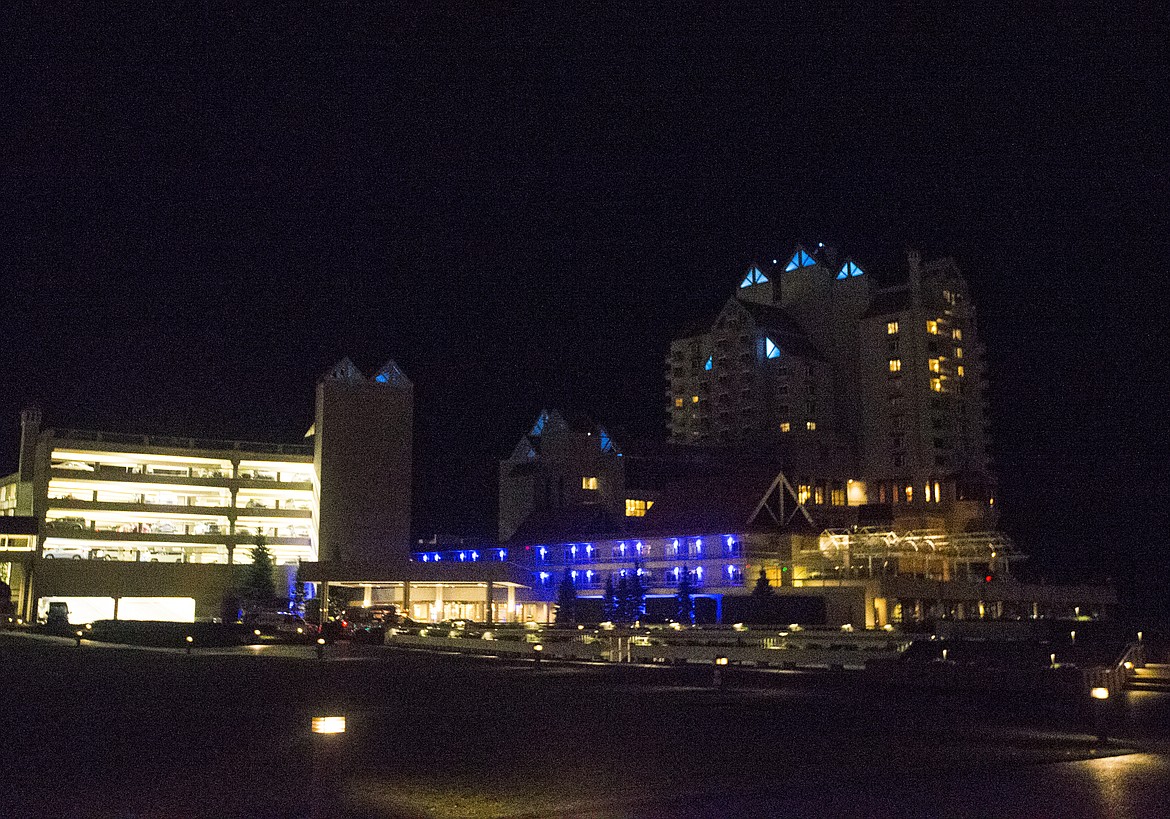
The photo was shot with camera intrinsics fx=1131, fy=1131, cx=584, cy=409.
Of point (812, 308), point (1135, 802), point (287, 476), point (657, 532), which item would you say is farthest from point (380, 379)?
point (1135, 802)

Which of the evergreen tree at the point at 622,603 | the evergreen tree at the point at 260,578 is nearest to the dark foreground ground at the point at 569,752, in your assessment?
the evergreen tree at the point at 622,603

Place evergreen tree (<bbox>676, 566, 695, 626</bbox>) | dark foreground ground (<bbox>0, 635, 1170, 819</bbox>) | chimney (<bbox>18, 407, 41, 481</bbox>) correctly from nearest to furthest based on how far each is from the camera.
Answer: dark foreground ground (<bbox>0, 635, 1170, 819</bbox>) < evergreen tree (<bbox>676, 566, 695, 626</bbox>) < chimney (<bbox>18, 407, 41, 481</bbox>)

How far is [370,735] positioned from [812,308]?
12693cm

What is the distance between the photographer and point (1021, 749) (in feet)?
57.6

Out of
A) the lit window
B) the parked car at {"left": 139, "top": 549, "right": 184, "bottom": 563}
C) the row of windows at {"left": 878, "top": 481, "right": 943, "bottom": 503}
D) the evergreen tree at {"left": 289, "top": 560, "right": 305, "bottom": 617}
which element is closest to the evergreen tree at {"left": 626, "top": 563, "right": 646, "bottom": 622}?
the lit window

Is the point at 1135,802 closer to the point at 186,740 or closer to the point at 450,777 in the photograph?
the point at 450,777

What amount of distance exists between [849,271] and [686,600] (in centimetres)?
6737

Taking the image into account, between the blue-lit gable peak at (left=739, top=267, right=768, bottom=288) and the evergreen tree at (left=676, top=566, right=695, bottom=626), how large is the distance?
72.1 m

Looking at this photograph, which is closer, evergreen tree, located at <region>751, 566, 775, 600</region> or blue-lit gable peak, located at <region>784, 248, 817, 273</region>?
evergreen tree, located at <region>751, 566, 775, 600</region>

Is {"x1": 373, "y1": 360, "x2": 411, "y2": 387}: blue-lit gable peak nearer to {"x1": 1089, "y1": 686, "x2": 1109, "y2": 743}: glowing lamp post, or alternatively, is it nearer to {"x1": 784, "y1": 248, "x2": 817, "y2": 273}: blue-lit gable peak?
{"x1": 784, "y1": 248, "x2": 817, "y2": 273}: blue-lit gable peak

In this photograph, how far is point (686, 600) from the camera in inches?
3246

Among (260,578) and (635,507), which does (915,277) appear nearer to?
(635,507)

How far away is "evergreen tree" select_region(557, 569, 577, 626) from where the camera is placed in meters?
87.4

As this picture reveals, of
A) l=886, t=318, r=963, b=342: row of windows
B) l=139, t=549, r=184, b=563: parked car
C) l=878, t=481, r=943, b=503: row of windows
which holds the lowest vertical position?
l=139, t=549, r=184, b=563: parked car
